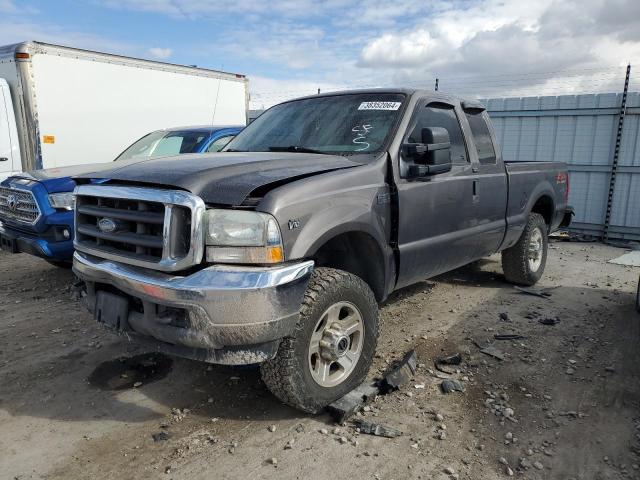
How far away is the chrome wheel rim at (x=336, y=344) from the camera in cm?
306

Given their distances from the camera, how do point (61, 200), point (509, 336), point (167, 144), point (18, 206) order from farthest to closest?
point (167, 144), point (18, 206), point (61, 200), point (509, 336)

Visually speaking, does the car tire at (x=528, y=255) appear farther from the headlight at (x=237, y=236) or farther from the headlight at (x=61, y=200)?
the headlight at (x=61, y=200)

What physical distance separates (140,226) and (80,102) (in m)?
6.21

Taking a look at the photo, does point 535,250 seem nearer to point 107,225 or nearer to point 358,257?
point 358,257

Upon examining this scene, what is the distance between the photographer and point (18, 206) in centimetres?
566

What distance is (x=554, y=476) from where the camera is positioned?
8.45ft

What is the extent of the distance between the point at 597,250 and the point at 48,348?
865cm

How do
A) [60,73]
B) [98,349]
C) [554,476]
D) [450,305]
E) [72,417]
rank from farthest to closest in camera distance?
[60,73] → [450,305] → [98,349] → [72,417] → [554,476]

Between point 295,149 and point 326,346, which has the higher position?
point 295,149

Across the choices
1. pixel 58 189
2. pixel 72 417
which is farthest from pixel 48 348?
pixel 58 189

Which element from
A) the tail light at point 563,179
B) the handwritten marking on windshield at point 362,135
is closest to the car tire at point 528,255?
the tail light at point 563,179

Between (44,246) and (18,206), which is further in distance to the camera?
(18,206)

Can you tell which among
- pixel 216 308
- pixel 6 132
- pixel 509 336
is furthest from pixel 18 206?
pixel 509 336

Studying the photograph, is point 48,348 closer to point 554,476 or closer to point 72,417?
point 72,417
